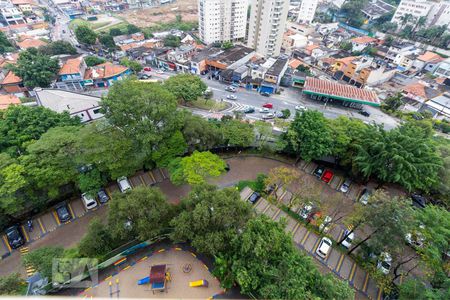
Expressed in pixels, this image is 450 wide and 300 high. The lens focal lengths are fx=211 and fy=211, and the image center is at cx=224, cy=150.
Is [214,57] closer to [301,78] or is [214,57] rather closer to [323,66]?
[301,78]

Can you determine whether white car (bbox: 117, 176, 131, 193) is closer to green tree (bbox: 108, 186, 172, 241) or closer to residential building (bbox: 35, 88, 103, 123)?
green tree (bbox: 108, 186, 172, 241)

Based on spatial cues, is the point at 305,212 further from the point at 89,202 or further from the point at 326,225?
the point at 89,202

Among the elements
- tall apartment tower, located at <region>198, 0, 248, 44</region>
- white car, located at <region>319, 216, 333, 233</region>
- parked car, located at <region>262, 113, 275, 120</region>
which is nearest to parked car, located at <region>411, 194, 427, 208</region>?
white car, located at <region>319, 216, 333, 233</region>

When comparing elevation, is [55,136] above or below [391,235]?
above

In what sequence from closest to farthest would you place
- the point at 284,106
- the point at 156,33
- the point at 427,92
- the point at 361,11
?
the point at 284,106 < the point at 427,92 < the point at 156,33 < the point at 361,11

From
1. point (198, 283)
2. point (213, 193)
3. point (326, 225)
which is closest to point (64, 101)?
point (213, 193)

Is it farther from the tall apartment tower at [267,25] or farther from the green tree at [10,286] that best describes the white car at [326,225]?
the tall apartment tower at [267,25]

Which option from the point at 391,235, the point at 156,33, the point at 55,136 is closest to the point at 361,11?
the point at 156,33

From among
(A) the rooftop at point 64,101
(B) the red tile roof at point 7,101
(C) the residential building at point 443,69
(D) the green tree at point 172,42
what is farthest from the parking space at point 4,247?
(C) the residential building at point 443,69
